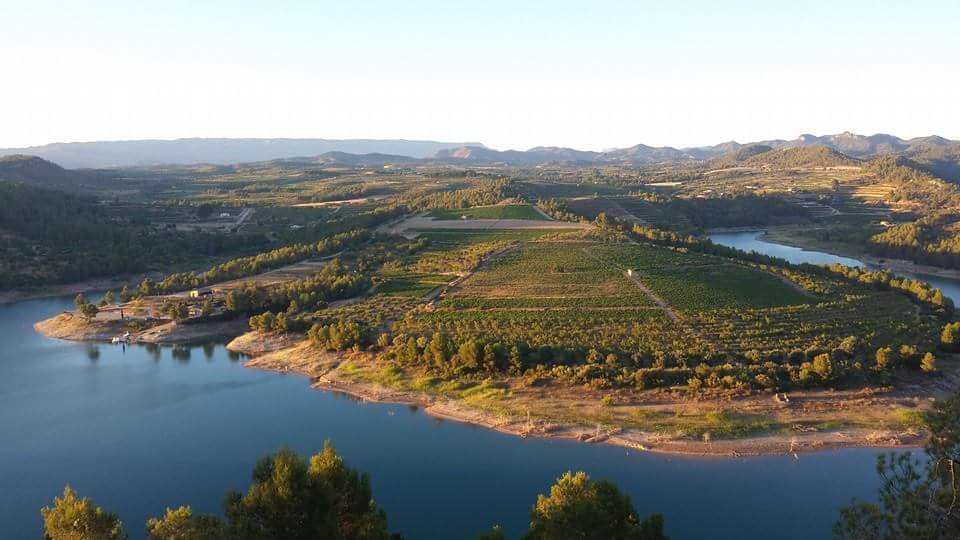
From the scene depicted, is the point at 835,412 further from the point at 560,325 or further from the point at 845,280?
the point at 845,280

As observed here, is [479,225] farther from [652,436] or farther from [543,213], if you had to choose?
[652,436]

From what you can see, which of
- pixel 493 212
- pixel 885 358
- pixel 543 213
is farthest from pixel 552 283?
pixel 493 212

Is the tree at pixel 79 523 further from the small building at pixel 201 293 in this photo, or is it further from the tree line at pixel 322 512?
the small building at pixel 201 293

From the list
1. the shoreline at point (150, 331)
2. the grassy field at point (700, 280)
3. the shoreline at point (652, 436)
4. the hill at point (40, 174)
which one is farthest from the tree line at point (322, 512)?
the hill at point (40, 174)

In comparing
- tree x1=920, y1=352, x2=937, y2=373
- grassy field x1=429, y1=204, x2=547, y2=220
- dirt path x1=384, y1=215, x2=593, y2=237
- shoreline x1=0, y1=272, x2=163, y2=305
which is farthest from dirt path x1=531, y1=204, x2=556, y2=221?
tree x1=920, y1=352, x2=937, y2=373

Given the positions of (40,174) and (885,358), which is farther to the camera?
(40,174)

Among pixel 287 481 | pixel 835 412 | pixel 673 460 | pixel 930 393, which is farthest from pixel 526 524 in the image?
pixel 930 393

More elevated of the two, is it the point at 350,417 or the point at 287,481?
the point at 287,481
